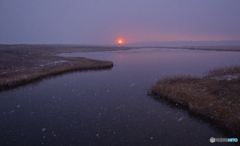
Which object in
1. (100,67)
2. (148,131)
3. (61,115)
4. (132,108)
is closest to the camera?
(148,131)

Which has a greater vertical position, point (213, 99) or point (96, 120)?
point (213, 99)

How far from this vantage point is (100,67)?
29.4m

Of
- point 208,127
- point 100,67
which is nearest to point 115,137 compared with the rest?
point 208,127

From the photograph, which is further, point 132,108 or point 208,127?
point 132,108

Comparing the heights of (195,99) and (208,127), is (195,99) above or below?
above

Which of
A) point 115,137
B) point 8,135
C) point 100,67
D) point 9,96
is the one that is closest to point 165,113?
point 115,137

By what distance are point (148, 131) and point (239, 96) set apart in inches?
368

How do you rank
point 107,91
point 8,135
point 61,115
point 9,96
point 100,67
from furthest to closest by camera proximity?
1. point 100,67
2. point 107,91
3. point 9,96
4. point 61,115
5. point 8,135

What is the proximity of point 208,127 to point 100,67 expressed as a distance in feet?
75.5

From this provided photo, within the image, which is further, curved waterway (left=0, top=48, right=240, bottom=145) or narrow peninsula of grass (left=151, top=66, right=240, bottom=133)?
narrow peninsula of grass (left=151, top=66, right=240, bottom=133)

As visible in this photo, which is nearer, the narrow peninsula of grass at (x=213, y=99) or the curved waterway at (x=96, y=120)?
the curved waterway at (x=96, y=120)

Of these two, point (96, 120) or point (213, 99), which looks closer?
point (96, 120)

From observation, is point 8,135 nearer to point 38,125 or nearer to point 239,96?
point 38,125

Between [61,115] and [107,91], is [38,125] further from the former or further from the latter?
[107,91]
